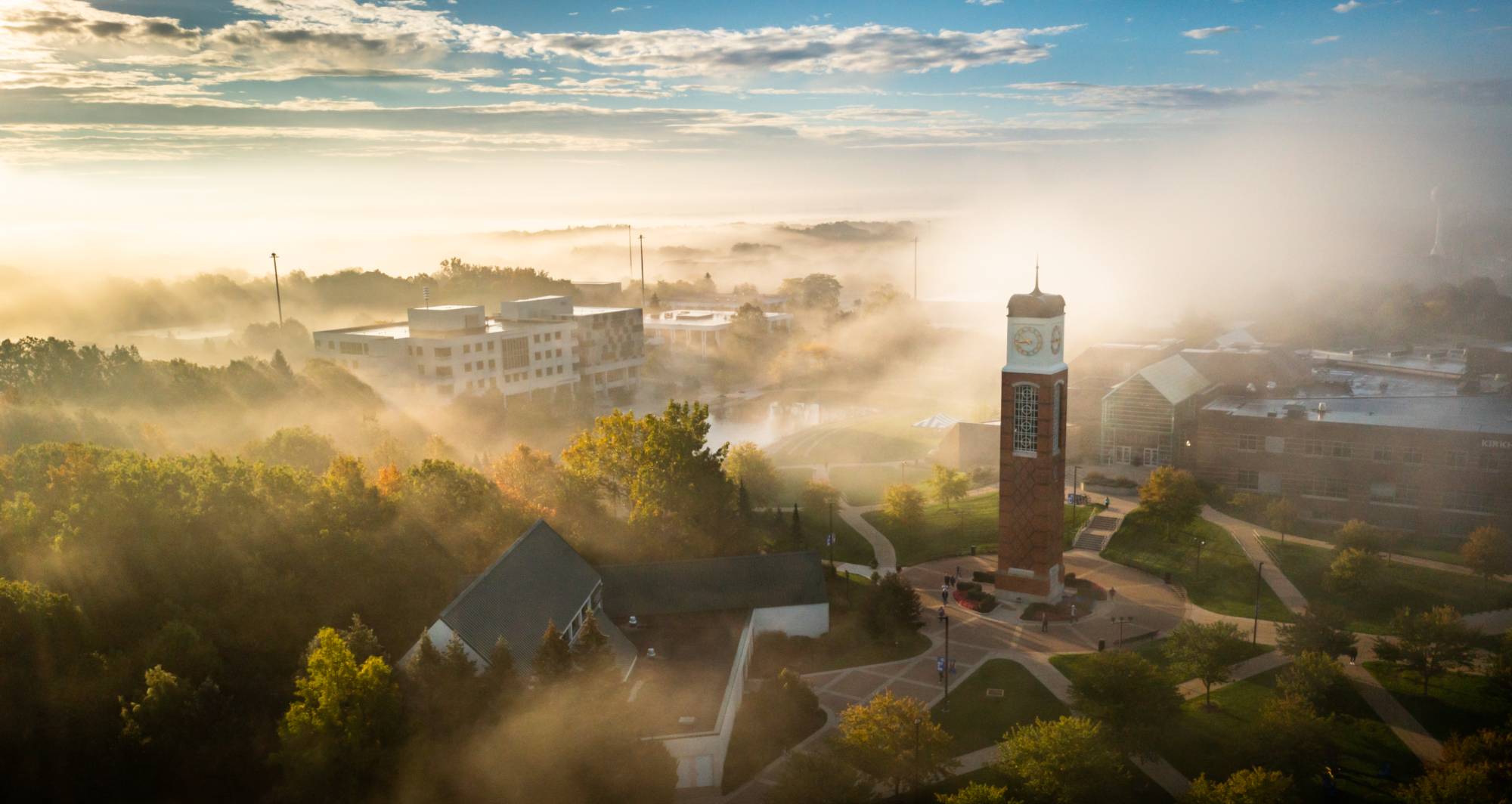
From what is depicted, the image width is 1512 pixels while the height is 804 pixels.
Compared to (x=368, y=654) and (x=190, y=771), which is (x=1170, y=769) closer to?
(x=368, y=654)

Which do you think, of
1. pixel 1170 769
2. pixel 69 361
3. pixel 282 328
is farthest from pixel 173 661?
pixel 282 328

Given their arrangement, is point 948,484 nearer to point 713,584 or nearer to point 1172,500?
point 1172,500

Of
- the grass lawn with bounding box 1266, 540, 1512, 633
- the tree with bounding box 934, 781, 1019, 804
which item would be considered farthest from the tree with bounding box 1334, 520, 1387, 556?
the tree with bounding box 934, 781, 1019, 804

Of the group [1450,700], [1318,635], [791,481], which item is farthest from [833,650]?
[791,481]

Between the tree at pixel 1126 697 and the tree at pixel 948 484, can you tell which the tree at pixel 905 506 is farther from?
the tree at pixel 1126 697

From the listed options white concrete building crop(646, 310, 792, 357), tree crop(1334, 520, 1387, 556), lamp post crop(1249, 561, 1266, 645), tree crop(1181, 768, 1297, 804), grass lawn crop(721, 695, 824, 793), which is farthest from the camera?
white concrete building crop(646, 310, 792, 357)

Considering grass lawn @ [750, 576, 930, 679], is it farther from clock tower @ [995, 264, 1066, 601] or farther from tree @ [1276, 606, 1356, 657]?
tree @ [1276, 606, 1356, 657]
